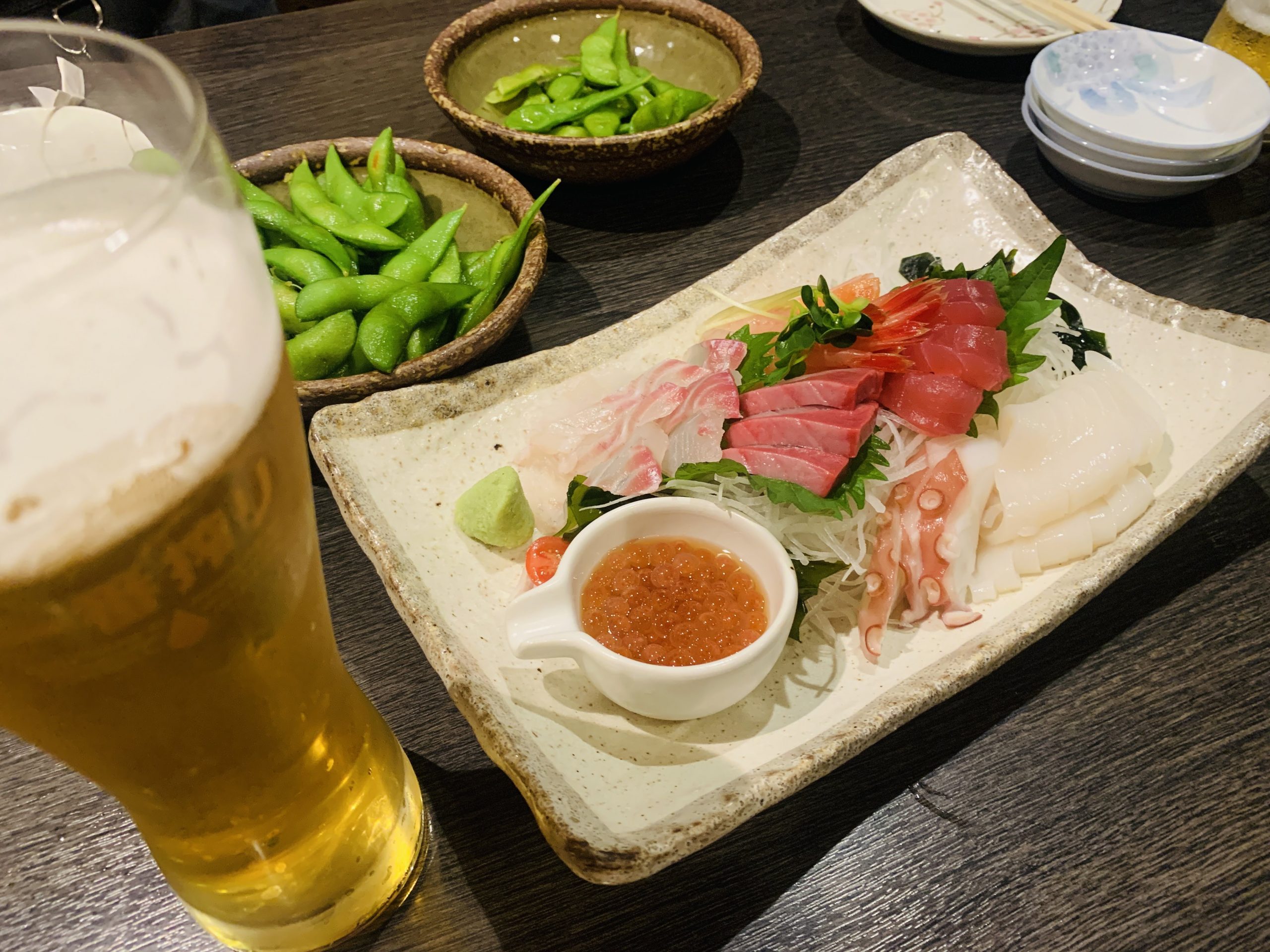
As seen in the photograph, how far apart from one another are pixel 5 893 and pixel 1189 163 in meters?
3.44

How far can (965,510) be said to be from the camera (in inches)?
69.9

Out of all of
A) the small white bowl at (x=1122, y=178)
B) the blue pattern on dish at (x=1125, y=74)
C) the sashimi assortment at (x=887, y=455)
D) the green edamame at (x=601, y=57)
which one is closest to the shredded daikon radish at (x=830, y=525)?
the sashimi assortment at (x=887, y=455)

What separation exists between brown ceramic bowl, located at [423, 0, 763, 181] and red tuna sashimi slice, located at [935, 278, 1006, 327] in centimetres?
96

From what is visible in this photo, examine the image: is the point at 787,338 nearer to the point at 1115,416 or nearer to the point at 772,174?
the point at 1115,416

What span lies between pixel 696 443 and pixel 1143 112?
7.54 feet

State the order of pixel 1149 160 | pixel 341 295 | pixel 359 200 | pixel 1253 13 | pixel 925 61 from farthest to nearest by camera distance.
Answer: pixel 925 61 → pixel 1253 13 → pixel 1149 160 → pixel 359 200 → pixel 341 295

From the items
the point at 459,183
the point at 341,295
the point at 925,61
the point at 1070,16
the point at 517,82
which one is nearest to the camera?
the point at 341,295

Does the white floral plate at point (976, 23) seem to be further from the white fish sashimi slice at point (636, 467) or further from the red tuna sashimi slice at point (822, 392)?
the white fish sashimi slice at point (636, 467)

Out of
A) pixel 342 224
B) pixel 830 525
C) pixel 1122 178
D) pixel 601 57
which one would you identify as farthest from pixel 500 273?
pixel 1122 178

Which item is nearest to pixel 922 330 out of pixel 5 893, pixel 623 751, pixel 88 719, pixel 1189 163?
pixel 623 751

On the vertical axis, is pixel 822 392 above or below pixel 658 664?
above

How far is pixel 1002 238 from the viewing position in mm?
2447

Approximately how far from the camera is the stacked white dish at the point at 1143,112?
2.62 m

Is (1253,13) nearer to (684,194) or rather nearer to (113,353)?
(684,194)
